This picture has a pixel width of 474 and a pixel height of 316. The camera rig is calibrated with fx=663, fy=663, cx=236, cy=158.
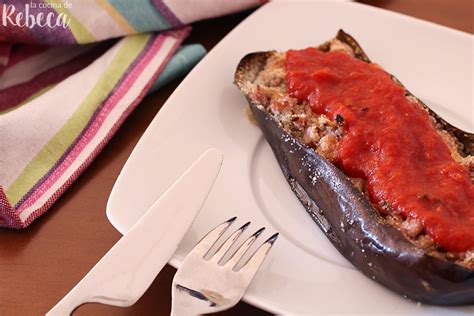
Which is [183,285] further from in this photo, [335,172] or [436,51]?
[436,51]

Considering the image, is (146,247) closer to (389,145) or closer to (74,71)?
(389,145)

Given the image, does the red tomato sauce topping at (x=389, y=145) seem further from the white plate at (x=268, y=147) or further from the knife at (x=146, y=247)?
the knife at (x=146, y=247)

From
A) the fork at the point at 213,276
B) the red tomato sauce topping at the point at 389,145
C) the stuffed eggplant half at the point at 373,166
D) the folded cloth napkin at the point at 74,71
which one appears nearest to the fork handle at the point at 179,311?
the fork at the point at 213,276

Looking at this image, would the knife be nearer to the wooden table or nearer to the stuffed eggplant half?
the wooden table

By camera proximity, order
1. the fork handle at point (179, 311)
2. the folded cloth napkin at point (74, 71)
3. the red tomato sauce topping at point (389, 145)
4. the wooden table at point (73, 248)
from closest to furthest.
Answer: the fork handle at point (179, 311)
the red tomato sauce topping at point (389, 145)
the wooden table at point (73, 248)
the folded cloth napkin at point (74, 71)

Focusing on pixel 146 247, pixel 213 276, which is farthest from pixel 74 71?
pixel 213 276

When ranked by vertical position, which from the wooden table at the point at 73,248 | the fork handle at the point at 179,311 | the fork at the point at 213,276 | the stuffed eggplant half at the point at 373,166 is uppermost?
the stuffed eggplant half at the point at 373,166
